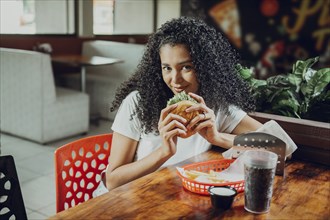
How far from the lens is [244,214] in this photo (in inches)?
44.9

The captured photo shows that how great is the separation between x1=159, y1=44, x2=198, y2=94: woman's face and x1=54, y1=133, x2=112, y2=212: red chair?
1.33 ft

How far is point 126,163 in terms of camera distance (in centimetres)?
155

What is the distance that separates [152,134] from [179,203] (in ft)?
1.41

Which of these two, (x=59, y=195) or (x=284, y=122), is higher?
(x=284, y=122)

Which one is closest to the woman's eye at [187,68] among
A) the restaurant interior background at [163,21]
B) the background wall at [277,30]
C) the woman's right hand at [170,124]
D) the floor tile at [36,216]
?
the woman's right hand at [170,124]

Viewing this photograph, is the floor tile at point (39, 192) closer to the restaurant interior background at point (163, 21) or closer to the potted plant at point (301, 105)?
the restaurant interior background at point (163, 21)

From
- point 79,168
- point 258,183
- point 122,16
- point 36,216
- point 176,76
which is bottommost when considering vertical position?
point 36,216

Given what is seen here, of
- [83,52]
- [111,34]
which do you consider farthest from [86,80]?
[111,34]

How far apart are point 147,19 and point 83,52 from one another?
98.4 inches

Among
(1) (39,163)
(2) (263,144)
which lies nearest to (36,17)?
(1) (39,163)

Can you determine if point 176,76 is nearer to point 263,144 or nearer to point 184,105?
point 184,105

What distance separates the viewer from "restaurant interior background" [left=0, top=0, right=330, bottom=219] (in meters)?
6.25

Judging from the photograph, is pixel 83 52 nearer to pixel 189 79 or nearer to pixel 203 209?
pixel 189 79

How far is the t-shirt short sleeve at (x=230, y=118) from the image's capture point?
176cm
